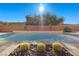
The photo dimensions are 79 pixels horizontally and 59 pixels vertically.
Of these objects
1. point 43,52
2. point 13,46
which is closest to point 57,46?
point 43,52

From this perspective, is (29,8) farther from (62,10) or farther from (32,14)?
(62,10)

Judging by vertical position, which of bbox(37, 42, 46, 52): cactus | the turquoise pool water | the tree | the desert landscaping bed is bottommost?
the desert landscaping bed

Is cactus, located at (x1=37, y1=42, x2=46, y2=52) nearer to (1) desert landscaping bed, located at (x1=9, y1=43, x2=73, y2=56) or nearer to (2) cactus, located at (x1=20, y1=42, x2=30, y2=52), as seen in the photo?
(1) desert landscaping bed, located at (x1=9, y1=43, x2=73, y2=56)

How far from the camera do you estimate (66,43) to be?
3816mm

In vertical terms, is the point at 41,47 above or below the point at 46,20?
below

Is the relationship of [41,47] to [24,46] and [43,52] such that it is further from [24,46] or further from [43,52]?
[24,46]

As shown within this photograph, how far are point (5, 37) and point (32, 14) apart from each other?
0.53 metres

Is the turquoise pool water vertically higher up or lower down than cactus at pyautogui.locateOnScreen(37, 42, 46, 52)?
higher up

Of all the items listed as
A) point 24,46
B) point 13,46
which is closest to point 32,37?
point 24,46

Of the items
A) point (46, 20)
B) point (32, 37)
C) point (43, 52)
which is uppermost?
point (46, 20)

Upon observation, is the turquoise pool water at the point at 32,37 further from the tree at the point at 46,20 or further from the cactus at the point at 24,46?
the tree at the point at 46,20

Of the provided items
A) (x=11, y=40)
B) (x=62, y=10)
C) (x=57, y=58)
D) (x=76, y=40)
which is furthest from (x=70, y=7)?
(x=11, y=40)

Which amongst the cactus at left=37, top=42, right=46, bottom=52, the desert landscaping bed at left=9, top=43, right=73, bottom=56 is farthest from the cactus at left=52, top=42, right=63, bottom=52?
the cactus at left=37, top=42, right=46, bottom=52

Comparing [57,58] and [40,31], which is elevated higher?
[40,31]
